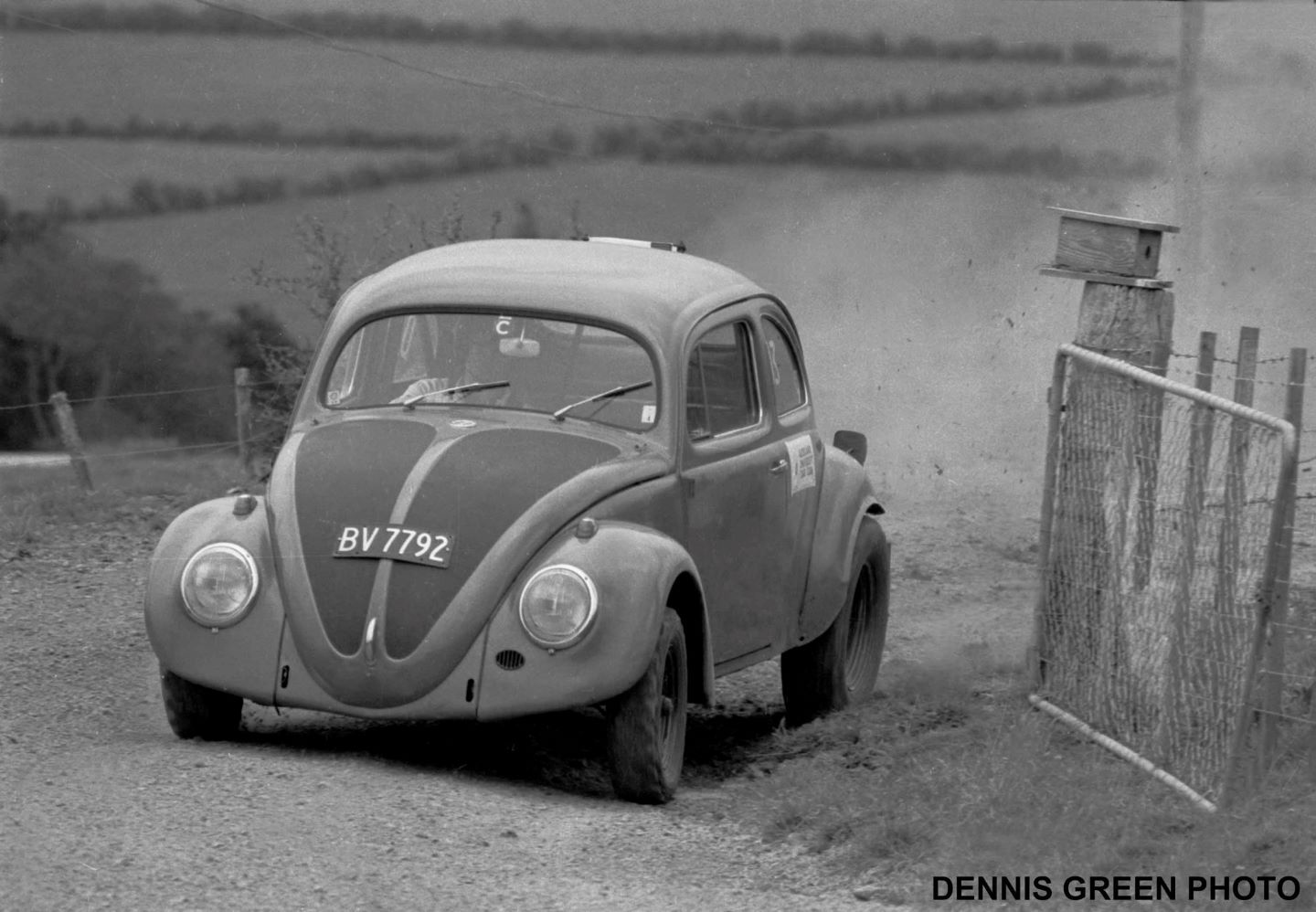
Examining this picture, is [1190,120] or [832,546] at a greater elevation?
[1190,120]

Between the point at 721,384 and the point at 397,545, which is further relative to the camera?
the point at 721,384

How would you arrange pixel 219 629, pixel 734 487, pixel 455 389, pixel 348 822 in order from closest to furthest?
pixel 348 822, pixel 219 629, pixel 455 389, pixel 734 487

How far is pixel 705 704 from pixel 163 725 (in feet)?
6.77

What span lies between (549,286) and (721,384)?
84 centimetres

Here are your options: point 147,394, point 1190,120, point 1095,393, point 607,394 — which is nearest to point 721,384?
point 607,394

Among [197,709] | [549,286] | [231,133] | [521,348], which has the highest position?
[231,133]

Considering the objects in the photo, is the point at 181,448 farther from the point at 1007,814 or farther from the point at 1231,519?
the point at 1231,519

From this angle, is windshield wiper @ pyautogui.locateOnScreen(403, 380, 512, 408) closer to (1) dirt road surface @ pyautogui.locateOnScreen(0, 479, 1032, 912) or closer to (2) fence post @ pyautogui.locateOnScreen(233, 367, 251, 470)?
(1) dirt road surface @ pyautogui.locateOnScreen(0, 479, 1032, 912)

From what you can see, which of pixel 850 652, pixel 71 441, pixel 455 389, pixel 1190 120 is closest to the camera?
pixel 455 389

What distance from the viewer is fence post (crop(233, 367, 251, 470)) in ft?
47.9

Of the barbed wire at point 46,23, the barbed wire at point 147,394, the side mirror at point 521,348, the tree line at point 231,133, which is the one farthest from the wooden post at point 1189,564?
the barbed wire at point 147,394

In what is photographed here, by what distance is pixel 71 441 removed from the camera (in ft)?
46.1

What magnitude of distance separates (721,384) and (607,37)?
7.76 m

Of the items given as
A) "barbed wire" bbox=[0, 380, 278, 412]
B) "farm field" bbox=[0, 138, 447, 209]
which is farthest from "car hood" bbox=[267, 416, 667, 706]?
"barbed wire" bbox=[0, 380, 278, 412]
